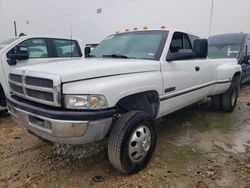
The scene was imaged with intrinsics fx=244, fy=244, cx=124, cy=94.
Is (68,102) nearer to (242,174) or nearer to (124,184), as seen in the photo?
(124,184)

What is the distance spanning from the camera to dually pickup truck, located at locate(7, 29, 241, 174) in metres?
2.41

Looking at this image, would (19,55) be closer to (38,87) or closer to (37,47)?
(37,47)

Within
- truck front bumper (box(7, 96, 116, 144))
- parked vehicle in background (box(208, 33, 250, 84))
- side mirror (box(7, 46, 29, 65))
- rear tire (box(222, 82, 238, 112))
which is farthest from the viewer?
parked vehicle in background (box(208, 33, 250, 84))

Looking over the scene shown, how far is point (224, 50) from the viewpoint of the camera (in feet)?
27.0

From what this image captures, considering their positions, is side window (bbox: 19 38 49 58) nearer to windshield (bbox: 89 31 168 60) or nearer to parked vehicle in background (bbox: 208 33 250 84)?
windshield (bbox: 89 31 168 60)

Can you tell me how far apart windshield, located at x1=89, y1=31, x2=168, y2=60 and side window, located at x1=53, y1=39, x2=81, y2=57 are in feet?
6.85

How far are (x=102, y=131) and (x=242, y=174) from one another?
70.9 inches

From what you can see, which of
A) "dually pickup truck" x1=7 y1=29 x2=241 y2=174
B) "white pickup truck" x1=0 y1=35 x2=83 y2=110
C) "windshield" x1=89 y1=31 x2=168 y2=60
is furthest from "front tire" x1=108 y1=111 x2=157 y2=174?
"white pickup truck" x1=0 y1=35 x2=83 y2=110

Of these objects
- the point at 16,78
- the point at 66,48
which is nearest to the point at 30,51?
the point at 66,48

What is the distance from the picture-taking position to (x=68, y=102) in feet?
7.91

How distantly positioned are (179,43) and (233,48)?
5009 mm

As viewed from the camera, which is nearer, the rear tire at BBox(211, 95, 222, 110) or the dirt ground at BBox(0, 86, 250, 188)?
the dirt ground at BBox(0, 86, 250, 188)

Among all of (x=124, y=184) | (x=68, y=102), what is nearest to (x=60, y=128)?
(x=68, y=102)

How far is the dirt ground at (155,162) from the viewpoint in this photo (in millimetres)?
2795
